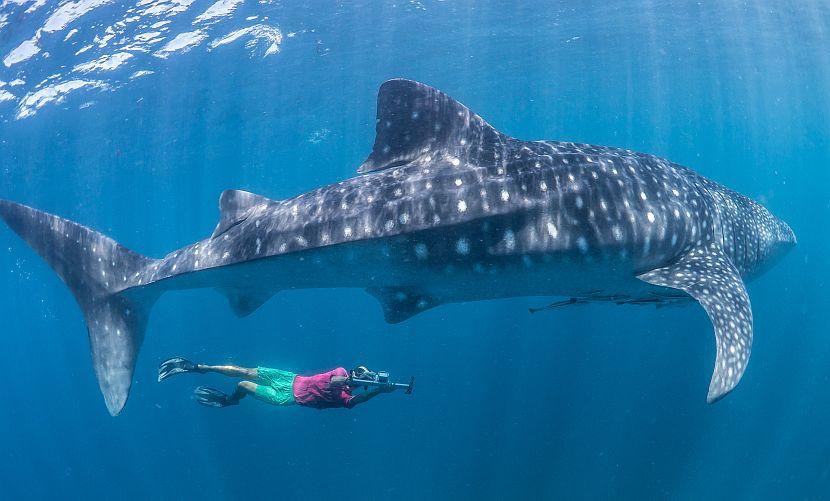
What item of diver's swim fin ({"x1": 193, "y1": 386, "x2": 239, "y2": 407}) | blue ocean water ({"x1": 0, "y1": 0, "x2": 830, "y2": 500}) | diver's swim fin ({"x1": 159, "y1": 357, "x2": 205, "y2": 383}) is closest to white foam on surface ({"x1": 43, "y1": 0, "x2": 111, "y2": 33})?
blue ocean water ({"x1": 0, "y1": 0, "x2": 830, "y2": 500})

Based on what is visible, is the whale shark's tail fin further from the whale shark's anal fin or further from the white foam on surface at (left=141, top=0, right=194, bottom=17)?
the white foam on surface at (left=141, top=0, right=194, bottom=17)

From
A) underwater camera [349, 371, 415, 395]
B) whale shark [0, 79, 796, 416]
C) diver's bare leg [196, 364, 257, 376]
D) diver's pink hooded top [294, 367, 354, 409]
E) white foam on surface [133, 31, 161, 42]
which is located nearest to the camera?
whale shark [0, 79, 796, 416]

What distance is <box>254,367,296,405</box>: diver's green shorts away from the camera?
32.5 feet

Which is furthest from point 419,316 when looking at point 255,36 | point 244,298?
point 244,298

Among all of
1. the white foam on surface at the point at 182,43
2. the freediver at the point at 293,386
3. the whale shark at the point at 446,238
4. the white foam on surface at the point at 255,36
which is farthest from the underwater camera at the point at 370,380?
the white foam on surface at the point at 255,36

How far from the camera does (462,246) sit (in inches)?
209

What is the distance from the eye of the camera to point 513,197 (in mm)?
5309

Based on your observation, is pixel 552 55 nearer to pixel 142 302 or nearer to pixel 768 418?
pixel 768 418

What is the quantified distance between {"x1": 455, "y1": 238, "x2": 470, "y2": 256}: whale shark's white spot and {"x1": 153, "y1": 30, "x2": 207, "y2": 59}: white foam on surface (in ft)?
69.1

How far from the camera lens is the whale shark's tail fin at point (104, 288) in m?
6.76

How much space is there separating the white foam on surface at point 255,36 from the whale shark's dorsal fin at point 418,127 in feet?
64.5

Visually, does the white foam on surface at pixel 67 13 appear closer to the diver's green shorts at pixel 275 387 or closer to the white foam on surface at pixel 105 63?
the white foam on surface at pixel 105 63

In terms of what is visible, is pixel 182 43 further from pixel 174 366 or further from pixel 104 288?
pixel 104 288

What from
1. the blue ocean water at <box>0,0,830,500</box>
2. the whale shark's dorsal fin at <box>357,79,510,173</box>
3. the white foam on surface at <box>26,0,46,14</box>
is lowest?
the blue ocean water at <box>0,0,830,500</box>
